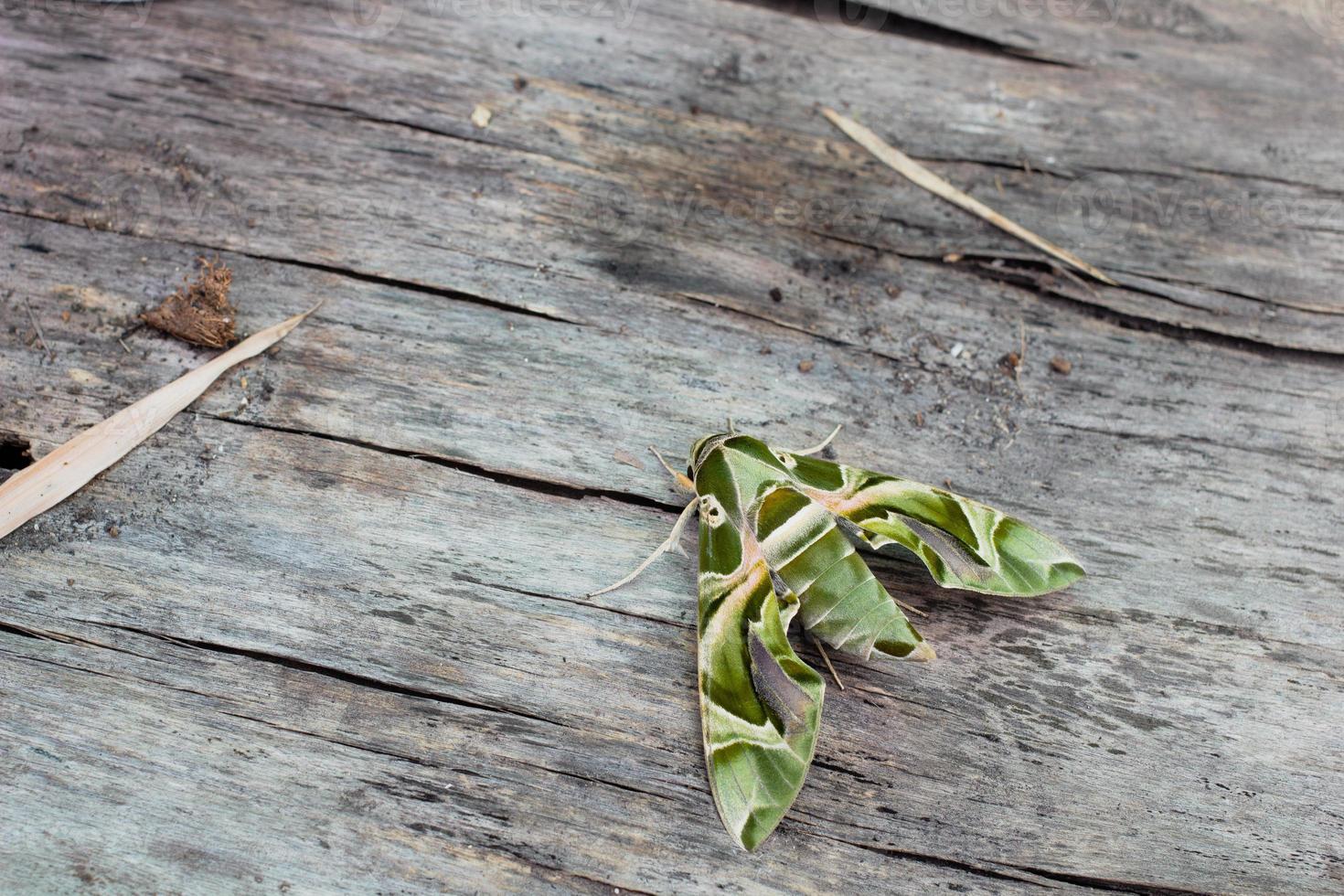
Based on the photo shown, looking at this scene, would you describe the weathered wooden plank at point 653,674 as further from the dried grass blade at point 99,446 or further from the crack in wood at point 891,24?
the crack in wood at point 891,24

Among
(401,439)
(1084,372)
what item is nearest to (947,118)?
(1084,372)

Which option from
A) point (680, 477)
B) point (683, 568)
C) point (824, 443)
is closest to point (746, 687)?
point (683, 568)

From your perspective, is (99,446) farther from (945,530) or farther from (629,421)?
(945,530)

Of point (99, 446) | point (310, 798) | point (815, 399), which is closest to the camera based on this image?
point (310, 798)

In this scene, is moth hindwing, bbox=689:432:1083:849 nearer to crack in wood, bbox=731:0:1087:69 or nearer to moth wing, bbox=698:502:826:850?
moth wing, bbox=698:502:826:850

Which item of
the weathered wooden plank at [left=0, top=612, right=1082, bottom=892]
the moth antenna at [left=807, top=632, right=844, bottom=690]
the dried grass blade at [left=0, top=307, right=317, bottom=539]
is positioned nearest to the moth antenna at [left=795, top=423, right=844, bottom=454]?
the moth antenna at [left=807, top=632, right=844, bottom=690]

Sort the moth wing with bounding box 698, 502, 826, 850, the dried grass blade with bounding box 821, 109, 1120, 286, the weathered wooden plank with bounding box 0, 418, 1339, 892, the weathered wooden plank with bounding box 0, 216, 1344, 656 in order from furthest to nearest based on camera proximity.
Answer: the dried grass blade with bounding box 821, 109, 1120, 286
the weathered wooden plank with bounding box 0, 216, 1344, 656
the weathered wooden plank with bounding box 0, 418, 1339, 892
the moth wing with bounding box 698, 502, 826, 850

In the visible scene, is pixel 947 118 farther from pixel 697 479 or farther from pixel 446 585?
pixel 446 585
